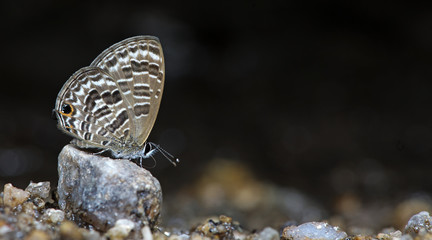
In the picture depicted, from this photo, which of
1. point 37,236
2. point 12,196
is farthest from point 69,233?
point 12,196

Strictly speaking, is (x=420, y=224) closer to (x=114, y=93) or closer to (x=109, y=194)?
(x=109, y=194)

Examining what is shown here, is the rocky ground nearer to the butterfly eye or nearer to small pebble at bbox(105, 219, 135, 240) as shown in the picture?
small pebble at bbox(105, 219, 135, 240)

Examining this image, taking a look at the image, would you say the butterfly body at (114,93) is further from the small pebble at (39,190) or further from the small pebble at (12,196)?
the small pebble at (12,196)

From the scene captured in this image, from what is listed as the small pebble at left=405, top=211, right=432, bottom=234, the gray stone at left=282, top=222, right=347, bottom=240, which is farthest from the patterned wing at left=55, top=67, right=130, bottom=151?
the small pebble at left=405, top=211, right=432, bottom=234

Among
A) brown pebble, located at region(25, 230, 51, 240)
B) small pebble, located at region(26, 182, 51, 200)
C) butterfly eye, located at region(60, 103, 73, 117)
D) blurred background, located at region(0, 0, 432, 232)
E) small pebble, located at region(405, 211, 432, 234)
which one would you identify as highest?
blurred background, located at region(0, 0, 432, 232)

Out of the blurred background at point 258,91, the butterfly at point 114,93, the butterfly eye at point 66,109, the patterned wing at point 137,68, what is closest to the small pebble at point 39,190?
the butterfly at point 114,93

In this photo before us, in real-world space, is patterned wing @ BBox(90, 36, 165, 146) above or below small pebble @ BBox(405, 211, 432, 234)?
below

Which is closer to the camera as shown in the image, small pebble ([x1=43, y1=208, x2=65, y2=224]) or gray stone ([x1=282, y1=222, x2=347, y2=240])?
small pebble ([x1=43, y1=208, x2=65, y2=224])
